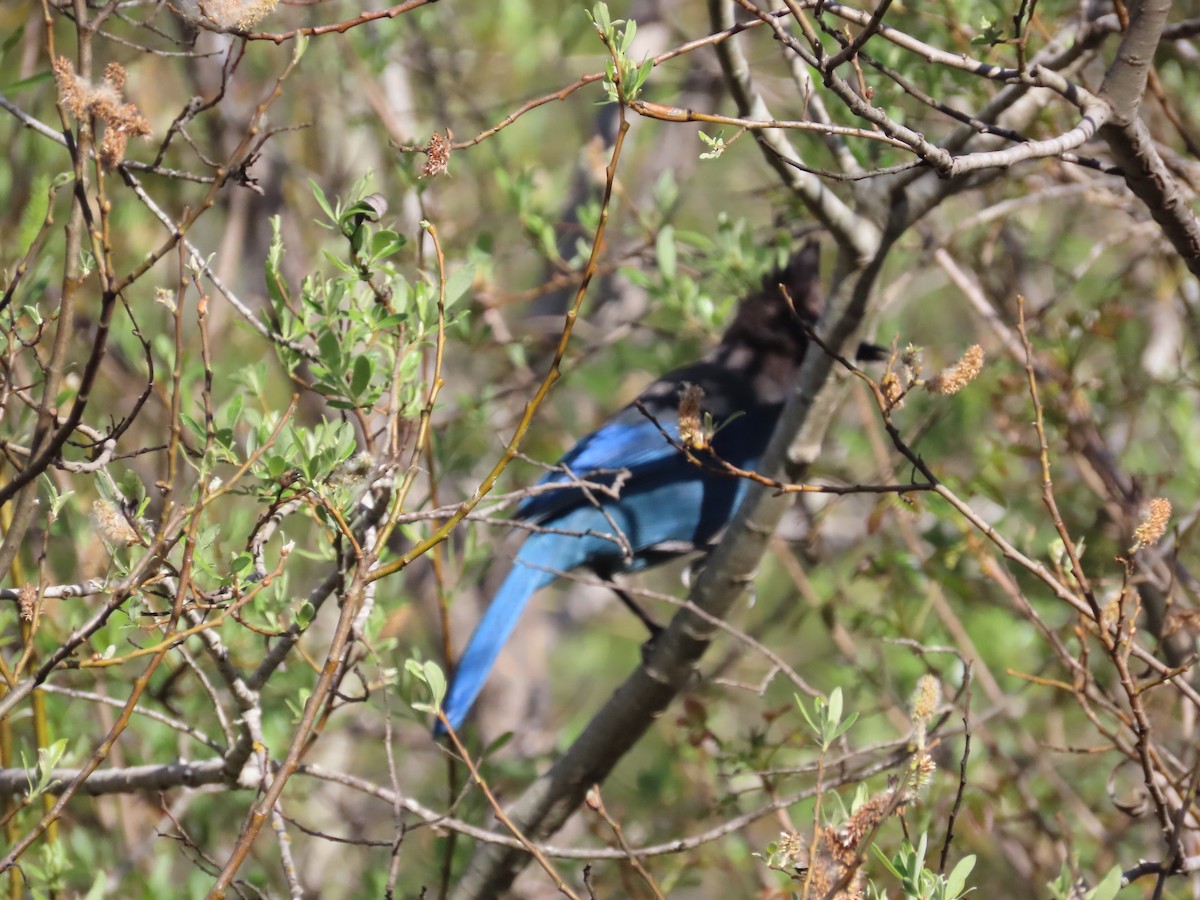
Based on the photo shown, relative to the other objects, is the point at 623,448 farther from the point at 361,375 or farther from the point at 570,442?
the point at 361,375

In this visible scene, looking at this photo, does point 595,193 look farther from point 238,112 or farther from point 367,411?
point 367,411

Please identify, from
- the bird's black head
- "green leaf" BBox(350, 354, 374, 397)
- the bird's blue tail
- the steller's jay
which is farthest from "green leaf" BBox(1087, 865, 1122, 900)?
the bird's black head

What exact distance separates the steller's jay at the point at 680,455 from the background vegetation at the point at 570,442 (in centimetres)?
30

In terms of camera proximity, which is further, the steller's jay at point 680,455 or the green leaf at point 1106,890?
the steller's jay at point 680,455

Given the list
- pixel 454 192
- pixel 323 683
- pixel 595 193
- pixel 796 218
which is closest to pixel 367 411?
pixel 323 683

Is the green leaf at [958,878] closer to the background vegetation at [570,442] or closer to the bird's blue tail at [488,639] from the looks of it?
the background vegetation at [570,442]

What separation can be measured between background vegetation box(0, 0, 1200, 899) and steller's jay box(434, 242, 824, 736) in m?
0.30

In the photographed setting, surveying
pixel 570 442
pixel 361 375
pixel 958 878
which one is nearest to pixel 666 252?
pixel 361 375

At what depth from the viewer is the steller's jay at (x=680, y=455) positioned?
4.19m

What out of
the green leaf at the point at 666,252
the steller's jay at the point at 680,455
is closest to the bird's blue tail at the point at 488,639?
the steller's jay at the point at 680,455

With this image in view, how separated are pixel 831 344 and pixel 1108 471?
149 centimetres

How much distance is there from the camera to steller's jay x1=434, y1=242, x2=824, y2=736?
419cm

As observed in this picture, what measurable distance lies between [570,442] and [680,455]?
140cm

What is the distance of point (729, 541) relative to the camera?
268 cm
